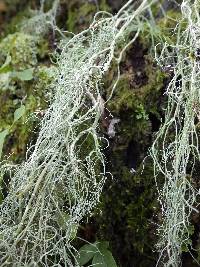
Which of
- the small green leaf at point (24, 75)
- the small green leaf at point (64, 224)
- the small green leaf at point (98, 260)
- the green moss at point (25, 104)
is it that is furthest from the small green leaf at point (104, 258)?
the small green leaf at point (24, 75)

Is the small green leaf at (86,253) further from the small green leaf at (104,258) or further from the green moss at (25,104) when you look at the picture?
the green moss at (25,104)

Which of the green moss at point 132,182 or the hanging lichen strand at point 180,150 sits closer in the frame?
the hanging lichen strand at point 180,150

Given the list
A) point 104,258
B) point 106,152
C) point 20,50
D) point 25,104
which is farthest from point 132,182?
point 20,50

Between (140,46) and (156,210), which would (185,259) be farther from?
(140,46)

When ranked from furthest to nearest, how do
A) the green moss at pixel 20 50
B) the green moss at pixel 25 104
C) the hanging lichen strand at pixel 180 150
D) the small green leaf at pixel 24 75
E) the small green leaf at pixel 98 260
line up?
the green moss at pixel 20 50 → the small green leaf at pixel 24 75 → the green moss at pixel 25 104 → the small green leaf at pixel 98 260 → the hanging lichen strand at pixel 180 150

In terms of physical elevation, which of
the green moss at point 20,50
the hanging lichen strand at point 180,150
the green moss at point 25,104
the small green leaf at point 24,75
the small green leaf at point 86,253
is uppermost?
the green moss at point 20,50

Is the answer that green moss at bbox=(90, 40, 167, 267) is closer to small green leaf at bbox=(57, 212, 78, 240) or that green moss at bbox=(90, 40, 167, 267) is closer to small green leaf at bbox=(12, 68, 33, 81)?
small green leaf at bbox=(57, 212, 78, 240)
